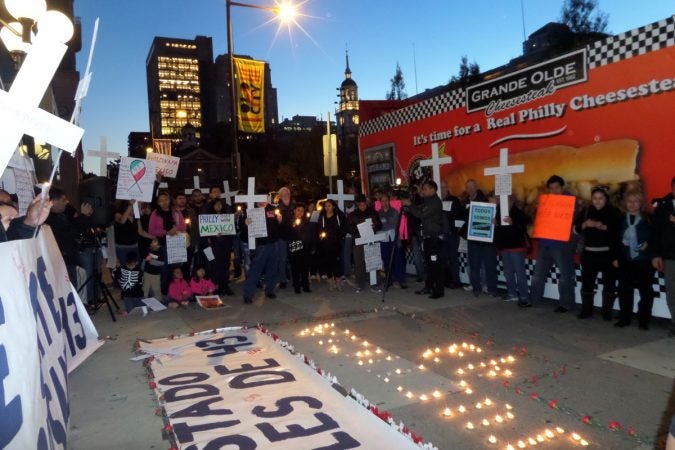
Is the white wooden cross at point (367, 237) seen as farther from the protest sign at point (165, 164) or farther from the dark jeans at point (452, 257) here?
the protest sign at point (165, 164)

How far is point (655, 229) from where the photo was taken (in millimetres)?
5742

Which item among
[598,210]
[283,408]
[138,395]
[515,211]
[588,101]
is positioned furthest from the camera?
[515,211]

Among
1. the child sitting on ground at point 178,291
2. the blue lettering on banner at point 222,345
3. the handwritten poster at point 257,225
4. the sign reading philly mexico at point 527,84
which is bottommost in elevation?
the blue lettering on banner at point 222,345

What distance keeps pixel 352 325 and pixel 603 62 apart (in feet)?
15.8

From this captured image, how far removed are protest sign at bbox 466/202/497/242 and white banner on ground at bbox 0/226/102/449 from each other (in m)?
5.96

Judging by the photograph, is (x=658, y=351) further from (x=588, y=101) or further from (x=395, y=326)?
(x=588, y=101)

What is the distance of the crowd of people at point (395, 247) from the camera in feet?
20.1

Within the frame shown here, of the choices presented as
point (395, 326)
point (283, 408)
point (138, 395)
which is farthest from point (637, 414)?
point (138, 395)

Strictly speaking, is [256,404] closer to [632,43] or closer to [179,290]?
[179,290]

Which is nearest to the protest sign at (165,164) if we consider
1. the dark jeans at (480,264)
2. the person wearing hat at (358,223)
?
the person wearing hat at (358,223)

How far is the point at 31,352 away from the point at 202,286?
619cm

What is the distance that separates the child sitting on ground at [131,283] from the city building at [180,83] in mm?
143951

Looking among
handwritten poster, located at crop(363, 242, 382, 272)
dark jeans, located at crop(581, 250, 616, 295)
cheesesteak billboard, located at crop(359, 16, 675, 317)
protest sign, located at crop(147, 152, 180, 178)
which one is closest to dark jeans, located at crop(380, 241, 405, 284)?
handwritten poster, located at crop(363, 242, 382, 272)

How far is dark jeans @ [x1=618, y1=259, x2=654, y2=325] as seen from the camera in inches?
234
